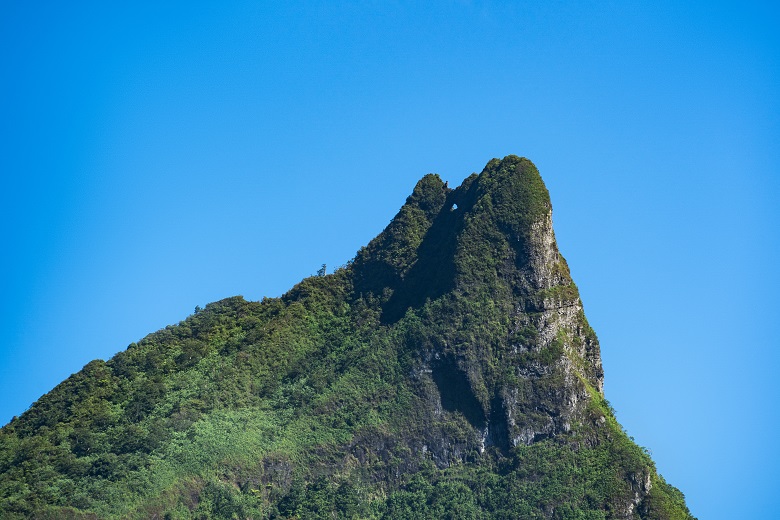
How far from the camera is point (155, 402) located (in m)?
118

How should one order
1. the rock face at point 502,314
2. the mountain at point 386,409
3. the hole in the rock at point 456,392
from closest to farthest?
the mountain at point 386,409 → the rock face at point 502,314 → the hole in the rock at point 456,392

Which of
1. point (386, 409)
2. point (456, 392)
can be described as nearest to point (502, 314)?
point (456, 392)

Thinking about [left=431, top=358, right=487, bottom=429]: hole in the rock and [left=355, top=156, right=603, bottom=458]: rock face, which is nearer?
[left=355, top=156, right=603, bottom=458]: rock face

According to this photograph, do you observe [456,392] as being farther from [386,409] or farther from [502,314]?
[502,314]

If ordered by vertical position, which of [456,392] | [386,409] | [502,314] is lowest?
[386,409]

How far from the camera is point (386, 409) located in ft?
383

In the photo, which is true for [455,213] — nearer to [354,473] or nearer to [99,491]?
[354,473]

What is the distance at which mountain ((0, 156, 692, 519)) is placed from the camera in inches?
4309

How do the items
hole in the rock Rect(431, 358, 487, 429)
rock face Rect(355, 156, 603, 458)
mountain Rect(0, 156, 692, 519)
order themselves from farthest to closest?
hole in the rock Rect(431, 358, 487, 429), rock face Rect(355, 156, 603, 458), mountain Rect(0, 156, 692, 519)

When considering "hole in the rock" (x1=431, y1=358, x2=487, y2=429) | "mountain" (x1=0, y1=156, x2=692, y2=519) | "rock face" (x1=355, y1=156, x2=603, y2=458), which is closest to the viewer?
"mountain" (x1=0, y1=156, x2=692, y2=519)

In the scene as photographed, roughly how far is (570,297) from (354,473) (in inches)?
776

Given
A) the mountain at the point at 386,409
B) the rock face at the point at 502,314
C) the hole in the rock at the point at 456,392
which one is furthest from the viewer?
the hole in the rock at the point at 456,392

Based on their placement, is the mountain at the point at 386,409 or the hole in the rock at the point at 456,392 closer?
the mountain at the point at 386,409

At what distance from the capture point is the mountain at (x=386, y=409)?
109 meters
